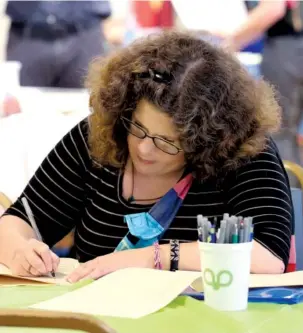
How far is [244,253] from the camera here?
1.43m

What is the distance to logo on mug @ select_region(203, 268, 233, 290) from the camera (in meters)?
1.44

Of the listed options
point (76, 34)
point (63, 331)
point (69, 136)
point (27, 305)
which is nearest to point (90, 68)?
point (69, 136)

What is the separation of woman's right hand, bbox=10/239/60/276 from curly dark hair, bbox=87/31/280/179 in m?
0.34

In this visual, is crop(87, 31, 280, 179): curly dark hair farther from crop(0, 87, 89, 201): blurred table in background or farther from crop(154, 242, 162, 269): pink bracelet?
crop(0, 87, 89, 201): blurred table in background

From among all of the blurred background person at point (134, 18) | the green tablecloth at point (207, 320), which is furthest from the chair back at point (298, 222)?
the blurred background person at point (134, 18)

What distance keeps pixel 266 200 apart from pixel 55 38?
2.41 metres

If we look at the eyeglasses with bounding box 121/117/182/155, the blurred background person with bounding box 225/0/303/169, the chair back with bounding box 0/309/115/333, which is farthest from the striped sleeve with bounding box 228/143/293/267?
the blurred background person with bounding box 225/0/303/169

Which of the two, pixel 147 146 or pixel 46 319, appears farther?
pixel 147 146

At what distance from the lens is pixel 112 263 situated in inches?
70.0

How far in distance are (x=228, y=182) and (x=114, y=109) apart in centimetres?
32

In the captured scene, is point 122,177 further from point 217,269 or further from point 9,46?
point 9,46

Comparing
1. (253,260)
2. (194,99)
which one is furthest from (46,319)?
(194,99)

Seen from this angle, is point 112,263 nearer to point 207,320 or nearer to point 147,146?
point 147,146

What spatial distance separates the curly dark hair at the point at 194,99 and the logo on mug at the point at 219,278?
1.69ft
